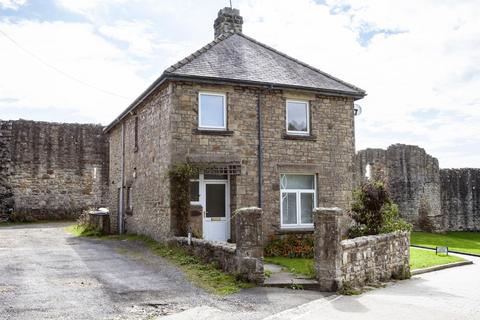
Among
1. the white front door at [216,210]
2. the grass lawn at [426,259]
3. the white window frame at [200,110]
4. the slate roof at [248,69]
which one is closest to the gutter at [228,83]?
the slate roof at [248,69]

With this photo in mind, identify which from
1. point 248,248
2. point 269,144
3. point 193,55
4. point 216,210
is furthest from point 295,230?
point 193,55

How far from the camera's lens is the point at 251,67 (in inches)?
660

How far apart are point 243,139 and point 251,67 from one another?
8.85ft

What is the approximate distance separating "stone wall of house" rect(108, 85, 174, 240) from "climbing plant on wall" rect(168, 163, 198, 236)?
0.67 ft

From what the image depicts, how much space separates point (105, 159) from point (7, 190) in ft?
18.5

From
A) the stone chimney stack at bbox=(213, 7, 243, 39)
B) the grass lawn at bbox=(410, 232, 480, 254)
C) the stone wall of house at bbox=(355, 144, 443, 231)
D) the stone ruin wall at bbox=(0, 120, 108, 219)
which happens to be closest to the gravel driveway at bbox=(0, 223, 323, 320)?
the stone chimney stack at bbox=(213, 7, 243, 39)

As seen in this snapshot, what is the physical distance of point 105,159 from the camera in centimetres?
2944

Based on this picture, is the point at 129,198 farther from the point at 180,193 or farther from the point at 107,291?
the point at 107,291

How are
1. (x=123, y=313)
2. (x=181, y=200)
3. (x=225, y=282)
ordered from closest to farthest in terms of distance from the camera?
(x=123, y=313) < (x=225, y=282) < (x=181, y=200)

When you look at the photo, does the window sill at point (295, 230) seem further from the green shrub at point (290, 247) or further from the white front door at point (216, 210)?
the white front door at point (216, 210)

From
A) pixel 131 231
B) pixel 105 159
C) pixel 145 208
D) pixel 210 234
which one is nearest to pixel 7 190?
pixel 105 159

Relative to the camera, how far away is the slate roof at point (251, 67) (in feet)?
50.9

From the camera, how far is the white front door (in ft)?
51.1

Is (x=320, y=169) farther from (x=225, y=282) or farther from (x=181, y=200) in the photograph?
(x=225, y=282)
